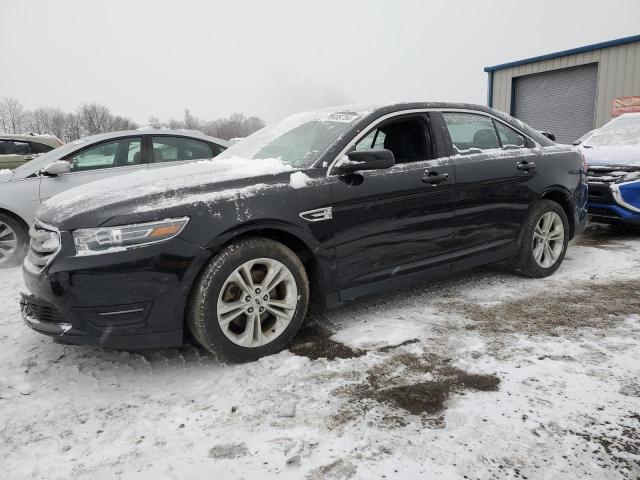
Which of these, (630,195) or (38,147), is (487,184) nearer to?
(630,195)

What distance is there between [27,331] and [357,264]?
241 cm

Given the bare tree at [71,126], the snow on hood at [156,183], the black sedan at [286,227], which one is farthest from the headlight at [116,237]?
the bare tree at [71,126]

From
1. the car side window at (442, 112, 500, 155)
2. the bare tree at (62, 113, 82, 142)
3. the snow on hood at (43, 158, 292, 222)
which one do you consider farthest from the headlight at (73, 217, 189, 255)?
the bare tree at (62, 113, 82, 142)

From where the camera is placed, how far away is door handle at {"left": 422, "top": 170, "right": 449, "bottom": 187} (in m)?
3.58

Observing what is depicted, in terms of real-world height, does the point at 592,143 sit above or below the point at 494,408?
above

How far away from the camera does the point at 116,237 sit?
8.50 ft

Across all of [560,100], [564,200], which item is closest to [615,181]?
[564,200]

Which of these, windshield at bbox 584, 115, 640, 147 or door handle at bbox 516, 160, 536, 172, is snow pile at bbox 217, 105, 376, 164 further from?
windshield at bbox 584, 115, 640, 147

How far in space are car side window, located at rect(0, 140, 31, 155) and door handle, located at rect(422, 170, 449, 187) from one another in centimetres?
950

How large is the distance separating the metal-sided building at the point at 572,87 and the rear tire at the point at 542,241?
1205 centimetres

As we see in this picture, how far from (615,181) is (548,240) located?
2.26 meters

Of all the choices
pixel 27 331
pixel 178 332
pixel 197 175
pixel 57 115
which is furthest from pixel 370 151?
pixel 57 115

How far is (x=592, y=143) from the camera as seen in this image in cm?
726

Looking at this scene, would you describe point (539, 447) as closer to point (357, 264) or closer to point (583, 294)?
point (357, 264)
